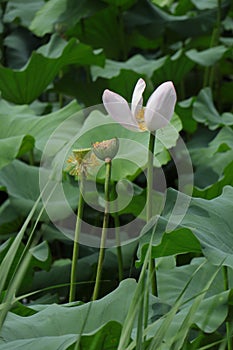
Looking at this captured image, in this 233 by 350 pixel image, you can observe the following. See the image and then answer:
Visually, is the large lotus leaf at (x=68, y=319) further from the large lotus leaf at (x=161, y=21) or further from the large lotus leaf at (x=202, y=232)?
the large lotus leaf at (x=161, y=21)

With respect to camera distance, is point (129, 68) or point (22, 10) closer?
point (129, 68)

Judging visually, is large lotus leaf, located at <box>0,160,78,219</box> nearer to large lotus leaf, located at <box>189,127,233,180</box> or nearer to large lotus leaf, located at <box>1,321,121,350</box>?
large lotus leaf, located at <box>189,127,233,180</box>

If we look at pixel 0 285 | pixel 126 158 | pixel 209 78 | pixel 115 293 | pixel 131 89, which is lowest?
pixel 209 78

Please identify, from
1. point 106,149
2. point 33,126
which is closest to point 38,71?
point 33,126

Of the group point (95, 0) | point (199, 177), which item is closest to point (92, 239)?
point (199, 177)

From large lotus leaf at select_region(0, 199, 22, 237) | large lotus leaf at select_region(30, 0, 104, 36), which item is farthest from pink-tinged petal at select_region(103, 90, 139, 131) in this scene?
large lotus leaf at select_region(30, 0, 104, 36)

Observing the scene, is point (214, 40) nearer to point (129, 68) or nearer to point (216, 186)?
point (129, 68)

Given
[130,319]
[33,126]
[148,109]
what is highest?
[148,109]

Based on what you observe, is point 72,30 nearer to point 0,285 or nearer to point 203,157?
point 203,157
